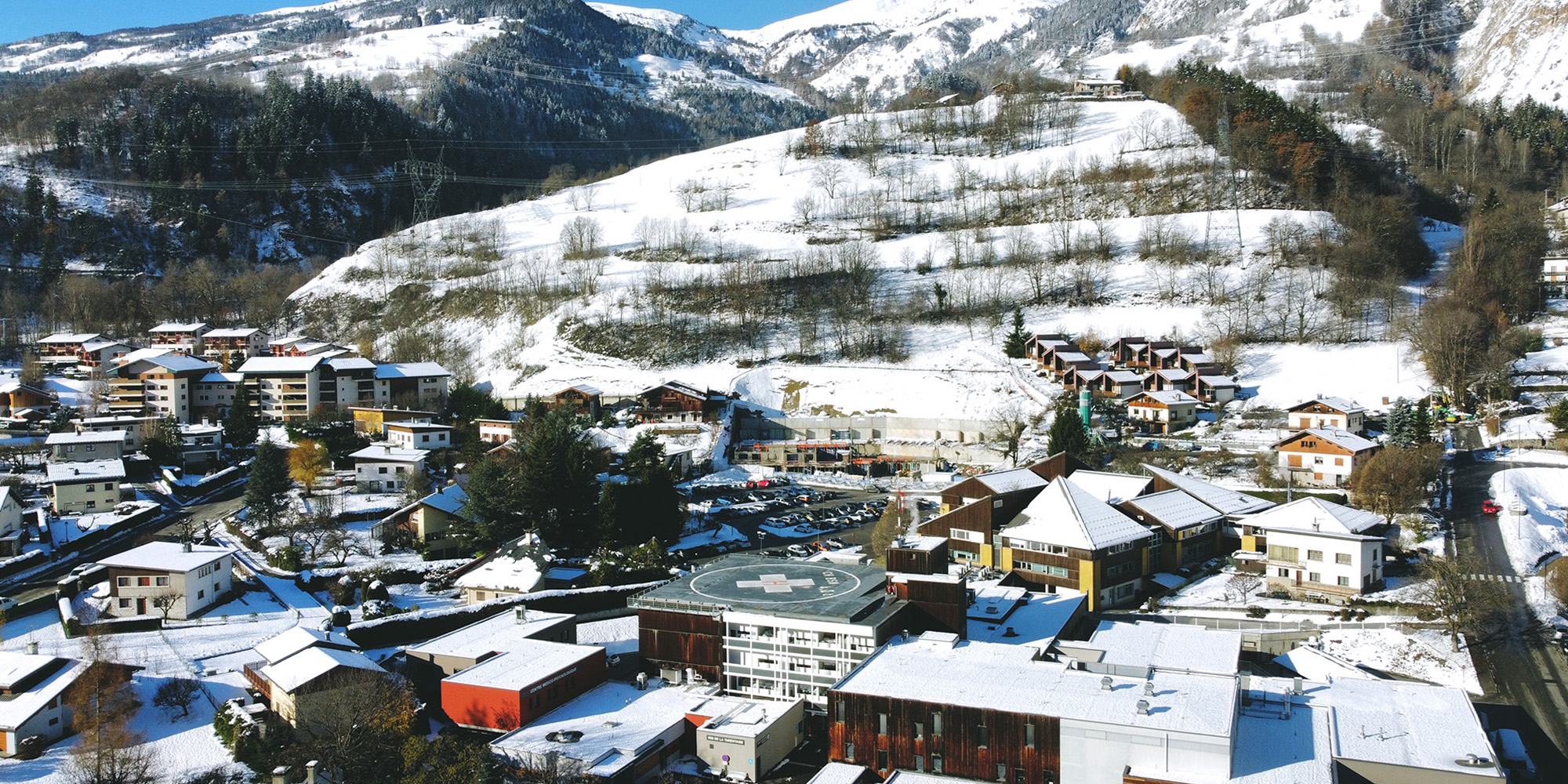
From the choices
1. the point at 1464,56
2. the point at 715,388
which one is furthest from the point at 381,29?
the point at 1464,56

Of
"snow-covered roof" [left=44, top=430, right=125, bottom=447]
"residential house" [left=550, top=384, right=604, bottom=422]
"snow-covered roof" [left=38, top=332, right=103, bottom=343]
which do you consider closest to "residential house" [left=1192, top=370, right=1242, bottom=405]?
"residential house" [left=550, top=384, right=604, bottom=422]

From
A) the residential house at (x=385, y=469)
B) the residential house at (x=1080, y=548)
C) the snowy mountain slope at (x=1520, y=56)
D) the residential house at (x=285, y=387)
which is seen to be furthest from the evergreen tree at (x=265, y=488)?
the snowy mountain slope at (x=1520, y=56)

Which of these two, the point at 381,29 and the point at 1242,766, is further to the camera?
the point at 381,29

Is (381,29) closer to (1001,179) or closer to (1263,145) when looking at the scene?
(1001,179)

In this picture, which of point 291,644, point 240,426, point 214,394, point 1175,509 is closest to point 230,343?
point 214,394

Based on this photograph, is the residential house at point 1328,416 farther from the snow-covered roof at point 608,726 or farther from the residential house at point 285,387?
the residential house at point 285,387

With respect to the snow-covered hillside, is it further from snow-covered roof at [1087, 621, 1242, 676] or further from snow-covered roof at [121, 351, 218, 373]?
snow-covered roof at [1087, 621, 1242, 676]

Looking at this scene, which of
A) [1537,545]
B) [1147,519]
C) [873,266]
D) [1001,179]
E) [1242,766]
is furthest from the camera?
[1001,179]
